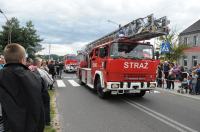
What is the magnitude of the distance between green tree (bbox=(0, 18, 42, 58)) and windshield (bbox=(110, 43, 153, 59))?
122 feet

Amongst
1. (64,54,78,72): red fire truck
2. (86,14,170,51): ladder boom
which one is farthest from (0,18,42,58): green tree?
(86,14,170,51): ladder boom

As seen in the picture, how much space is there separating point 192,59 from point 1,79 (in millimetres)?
45376

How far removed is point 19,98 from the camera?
8.79ft

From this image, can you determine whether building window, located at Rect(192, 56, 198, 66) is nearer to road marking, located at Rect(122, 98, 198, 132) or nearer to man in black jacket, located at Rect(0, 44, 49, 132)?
road marking, located at Rect(122, 98, 198, 132)

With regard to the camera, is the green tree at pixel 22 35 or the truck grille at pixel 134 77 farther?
the green tree at pixel 22 35

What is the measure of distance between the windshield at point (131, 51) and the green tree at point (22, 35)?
37.1 meters

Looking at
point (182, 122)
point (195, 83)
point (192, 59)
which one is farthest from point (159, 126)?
point (192, 59)

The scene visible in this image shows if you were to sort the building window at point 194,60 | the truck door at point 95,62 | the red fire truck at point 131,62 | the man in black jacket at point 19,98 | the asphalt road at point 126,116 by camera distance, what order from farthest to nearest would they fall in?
the building window at point 194,60 → the truck door at point 95,62 → the red fire truck at point 131,62 → the asphalt road at point 126,116 → the man in black jacket at point 19,98

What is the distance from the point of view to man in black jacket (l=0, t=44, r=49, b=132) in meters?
2.64

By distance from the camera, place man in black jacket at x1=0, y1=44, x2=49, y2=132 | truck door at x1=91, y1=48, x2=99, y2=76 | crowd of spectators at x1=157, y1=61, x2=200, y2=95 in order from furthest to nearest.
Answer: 1. crowd of spectators at x1=157, y1=61, x2=200, y2=95
2. truck door at x1=91, y1=48, x2=99, y2=76
3. man in black jacket at x1=0, y1=44, x2=49, y2=132

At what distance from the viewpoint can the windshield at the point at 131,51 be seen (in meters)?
11.4

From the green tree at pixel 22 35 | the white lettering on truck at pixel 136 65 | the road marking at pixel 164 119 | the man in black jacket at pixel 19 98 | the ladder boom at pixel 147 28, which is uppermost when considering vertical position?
the green tree at pixel 22 35

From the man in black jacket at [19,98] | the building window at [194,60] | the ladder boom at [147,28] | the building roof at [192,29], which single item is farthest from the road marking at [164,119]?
the building roof at [192,29]

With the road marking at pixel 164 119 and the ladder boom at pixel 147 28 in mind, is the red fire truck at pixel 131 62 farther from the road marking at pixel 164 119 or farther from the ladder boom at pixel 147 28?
the road marking at pixel 164 119
